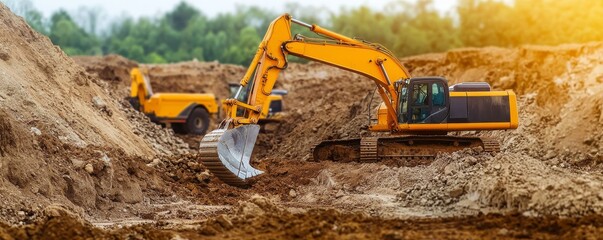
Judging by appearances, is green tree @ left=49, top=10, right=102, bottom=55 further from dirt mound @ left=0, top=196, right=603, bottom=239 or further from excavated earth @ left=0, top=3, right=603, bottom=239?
dirt mound @ left=0, top=196, right=603, bottom=239

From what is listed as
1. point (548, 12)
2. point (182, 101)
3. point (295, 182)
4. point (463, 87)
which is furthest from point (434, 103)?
point (548, 12)

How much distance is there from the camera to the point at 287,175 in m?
18.2

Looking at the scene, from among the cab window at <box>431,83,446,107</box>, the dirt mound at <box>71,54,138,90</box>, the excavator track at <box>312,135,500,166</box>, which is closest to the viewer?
the cab window at <box>431,83,446,107</box>

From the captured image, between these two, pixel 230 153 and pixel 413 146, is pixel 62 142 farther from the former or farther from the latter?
pixel 413 146

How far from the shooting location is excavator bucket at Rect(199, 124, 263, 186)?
1612 cm

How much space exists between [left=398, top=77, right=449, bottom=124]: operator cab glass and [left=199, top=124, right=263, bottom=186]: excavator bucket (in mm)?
3458

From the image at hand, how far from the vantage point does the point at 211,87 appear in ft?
140

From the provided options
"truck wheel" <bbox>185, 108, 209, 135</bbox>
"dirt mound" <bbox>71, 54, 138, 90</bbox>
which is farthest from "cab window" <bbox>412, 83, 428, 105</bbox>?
"dirt mound" <bbox>71, 54, 138, 90</bbox>

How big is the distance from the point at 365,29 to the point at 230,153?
49357mm

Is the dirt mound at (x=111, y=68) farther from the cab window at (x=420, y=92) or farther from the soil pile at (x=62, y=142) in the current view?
the cab window at (x=420, y=92)

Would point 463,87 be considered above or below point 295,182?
above

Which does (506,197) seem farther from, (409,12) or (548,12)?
(409,12)

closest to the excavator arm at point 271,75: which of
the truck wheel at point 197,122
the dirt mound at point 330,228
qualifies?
the dirt mound at point 330,228

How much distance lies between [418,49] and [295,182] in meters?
44.2
